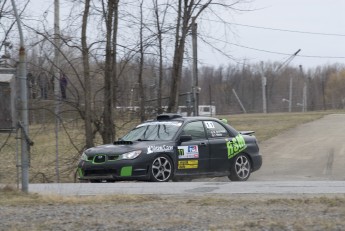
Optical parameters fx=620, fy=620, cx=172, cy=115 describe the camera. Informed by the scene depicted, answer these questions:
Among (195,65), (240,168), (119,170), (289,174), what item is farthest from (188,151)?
(195,65)

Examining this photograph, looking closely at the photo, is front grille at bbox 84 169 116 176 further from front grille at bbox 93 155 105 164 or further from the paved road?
the paved road

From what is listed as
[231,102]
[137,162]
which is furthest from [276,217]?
[231,102]

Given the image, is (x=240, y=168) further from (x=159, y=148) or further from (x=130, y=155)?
(x=130, y=155)

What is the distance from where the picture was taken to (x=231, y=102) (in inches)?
3068

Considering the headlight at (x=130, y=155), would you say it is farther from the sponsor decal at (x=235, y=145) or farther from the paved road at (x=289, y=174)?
the sponsor decal at (x=235, y=145)

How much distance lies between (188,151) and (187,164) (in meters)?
0.29

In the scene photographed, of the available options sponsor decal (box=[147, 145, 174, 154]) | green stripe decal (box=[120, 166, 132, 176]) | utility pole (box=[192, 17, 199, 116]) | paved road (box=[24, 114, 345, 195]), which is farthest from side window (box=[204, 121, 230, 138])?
utility pole (box=[192, 17, 199, 116])

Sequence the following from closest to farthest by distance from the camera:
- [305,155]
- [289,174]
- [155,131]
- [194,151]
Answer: [194,151] < [155,131] < [289,174] < [305,155]

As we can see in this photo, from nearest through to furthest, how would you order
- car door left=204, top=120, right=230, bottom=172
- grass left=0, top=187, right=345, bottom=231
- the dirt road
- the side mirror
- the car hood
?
grass left=0, top=187, right=345, bottom=231
the car hood
the side mirror
car door left=204, top=120, right=230, bottom=172
the dirt road

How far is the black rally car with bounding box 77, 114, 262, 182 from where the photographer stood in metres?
12.8

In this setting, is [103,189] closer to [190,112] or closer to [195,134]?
[195,134]

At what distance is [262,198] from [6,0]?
12.7 m

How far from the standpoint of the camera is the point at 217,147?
46.3 feet

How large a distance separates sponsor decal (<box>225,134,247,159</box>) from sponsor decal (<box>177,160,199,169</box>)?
96 centimetres
